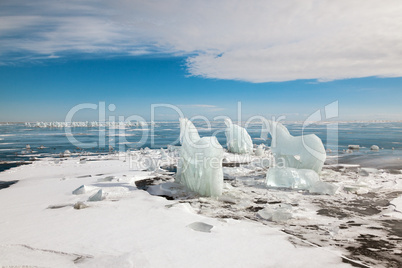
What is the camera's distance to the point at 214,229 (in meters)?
4.82

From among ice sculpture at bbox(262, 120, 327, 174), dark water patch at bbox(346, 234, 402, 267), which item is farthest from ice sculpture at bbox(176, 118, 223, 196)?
ice sculpture at bbox(262, 120, 327, 174)

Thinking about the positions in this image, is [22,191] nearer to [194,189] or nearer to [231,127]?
[194,189]

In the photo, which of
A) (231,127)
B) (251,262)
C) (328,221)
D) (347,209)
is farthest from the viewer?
(231,127)

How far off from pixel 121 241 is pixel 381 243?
4705mm

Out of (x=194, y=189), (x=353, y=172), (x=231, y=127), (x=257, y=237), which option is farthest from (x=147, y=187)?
(x=231, y=127)

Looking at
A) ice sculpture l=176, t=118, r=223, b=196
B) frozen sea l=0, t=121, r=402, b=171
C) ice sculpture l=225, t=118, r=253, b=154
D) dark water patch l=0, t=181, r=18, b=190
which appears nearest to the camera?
ice sculpture l=176, t=118, r=223, b=196

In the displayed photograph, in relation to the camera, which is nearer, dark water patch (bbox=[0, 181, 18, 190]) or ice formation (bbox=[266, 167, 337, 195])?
ice formation (bbox=[266, 167, 337, 195])

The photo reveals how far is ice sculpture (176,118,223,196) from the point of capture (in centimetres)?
702

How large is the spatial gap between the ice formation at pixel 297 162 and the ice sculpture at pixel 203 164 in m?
2.60

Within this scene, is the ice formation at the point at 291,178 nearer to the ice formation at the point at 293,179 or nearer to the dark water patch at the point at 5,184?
the ice formation at the point at 293,179

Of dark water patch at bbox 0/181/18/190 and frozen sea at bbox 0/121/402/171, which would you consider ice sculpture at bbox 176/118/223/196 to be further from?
frozen sea at bbox 0/121/402/171

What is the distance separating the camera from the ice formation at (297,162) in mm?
8223

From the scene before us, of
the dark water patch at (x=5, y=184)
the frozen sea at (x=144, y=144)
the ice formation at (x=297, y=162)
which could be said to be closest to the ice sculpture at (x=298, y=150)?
the ice formation at (x=297, y=162)

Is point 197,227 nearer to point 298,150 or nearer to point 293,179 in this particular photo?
point 293,179
